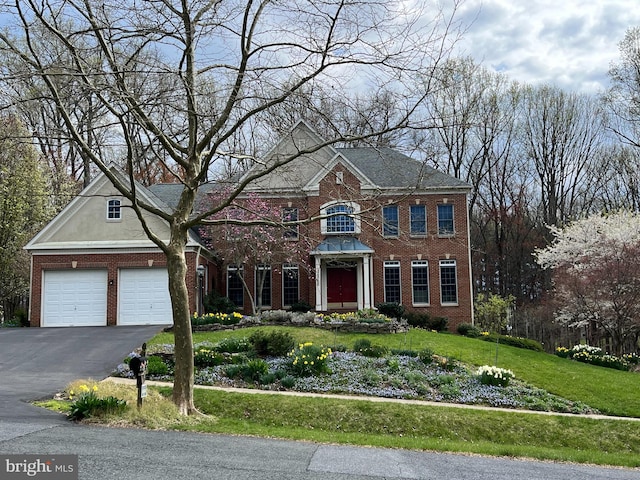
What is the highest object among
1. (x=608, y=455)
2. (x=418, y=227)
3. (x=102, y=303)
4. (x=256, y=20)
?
(x=256, y=20)

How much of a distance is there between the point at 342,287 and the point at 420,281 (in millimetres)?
3494

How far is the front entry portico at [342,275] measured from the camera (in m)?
24.4

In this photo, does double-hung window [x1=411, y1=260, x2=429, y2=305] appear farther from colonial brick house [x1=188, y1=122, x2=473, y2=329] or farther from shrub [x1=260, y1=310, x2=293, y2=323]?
shrub [x1=260, y1=310, x2=293, y2=323]

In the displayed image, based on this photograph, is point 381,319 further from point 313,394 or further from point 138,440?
point 138,440

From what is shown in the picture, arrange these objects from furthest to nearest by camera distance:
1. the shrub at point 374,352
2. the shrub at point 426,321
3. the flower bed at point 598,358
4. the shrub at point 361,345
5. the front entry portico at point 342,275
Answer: the front entry portico at point 342,275 < the shrub at point 426,321 < the flower bed at point 598,358 < the shrub at point 361,345 < the shrub at point 374,352

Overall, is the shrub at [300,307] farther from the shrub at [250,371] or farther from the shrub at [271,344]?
the shrub at [250,371]

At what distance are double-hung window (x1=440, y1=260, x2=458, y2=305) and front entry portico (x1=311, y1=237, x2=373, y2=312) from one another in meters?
3.27

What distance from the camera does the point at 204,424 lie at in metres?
9.34

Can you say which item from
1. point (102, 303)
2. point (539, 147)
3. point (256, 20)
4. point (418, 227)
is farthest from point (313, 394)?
point (539, 147)

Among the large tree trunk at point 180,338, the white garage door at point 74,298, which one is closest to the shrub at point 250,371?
the large tree trunk at point 180,338

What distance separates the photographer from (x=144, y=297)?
861 inches

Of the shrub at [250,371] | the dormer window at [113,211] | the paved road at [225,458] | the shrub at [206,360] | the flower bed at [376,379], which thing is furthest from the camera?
the dormer window at [113,211]

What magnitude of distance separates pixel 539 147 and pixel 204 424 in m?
33.3

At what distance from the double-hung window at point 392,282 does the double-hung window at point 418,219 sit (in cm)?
165
